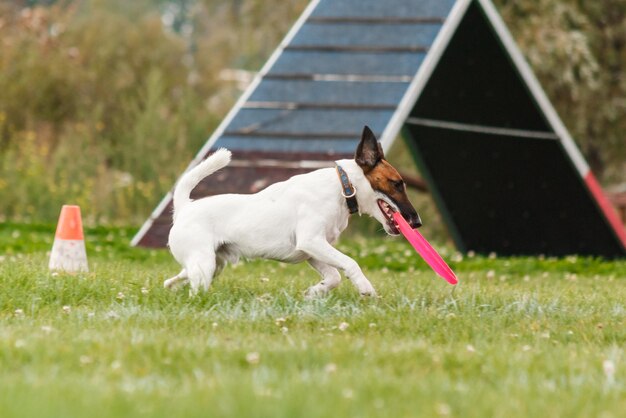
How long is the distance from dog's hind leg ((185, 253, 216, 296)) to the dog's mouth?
3.28ft

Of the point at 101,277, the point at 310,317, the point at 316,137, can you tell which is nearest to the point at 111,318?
the point at 310,317

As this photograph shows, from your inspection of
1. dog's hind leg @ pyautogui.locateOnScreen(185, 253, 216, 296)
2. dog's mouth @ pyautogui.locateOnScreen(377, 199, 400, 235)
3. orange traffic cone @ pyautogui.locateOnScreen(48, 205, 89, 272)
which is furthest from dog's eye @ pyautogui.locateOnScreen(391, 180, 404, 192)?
orange traffic cone @ pyautogui.locateOnScreen(48, 205, 89, 272)

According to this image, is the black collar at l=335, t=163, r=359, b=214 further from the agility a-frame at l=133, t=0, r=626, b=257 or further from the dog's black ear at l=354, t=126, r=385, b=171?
the agility a-frame at l=133, t=0, r=626, b=257

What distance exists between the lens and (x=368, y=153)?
6.60 metres

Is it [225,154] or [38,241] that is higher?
[225,154]

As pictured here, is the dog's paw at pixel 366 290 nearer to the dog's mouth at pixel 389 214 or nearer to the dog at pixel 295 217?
the dog at pixel 295 217

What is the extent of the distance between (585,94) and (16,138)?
31.4 feet

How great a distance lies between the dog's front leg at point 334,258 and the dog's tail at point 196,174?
70 centimetres

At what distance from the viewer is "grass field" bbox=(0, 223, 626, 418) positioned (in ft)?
12.6

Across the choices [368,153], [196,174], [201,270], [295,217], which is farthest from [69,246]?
[368,153]

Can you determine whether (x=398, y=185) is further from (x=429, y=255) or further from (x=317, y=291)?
(x=317, y=291)

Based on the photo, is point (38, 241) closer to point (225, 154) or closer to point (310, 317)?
point (225, 154)

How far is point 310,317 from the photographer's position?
19.1 feet

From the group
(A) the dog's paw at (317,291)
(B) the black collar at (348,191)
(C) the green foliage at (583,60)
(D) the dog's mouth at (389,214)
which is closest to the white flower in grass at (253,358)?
(A) the dog's paw at (317,291)
